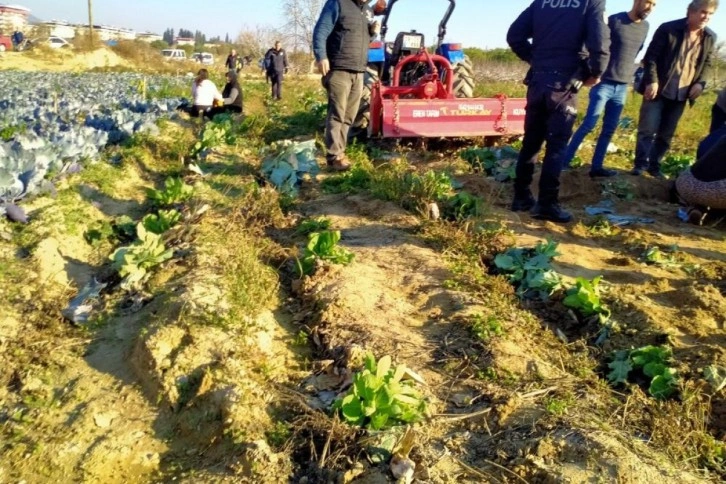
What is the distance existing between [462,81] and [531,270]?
555 centimetres

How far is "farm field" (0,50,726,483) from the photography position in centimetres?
212

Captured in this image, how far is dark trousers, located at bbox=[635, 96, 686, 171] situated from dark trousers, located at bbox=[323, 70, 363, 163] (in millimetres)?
3024

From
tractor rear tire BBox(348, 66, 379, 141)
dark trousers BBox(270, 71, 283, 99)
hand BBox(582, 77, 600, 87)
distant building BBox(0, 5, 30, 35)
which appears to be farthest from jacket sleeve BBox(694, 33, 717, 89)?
distant building BBox(0, 5, 30, 35)

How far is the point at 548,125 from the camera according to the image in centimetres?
436

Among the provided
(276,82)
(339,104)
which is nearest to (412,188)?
(339,104)

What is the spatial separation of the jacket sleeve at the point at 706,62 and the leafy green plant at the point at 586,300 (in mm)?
3695

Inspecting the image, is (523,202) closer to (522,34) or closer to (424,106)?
(522,34)

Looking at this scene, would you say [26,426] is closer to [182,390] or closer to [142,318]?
[182,390]

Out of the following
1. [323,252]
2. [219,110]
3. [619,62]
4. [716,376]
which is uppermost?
[619,62]

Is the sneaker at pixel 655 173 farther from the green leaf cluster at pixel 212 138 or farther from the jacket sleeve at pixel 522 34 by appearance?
the green leaf cluster at pixel 212 138

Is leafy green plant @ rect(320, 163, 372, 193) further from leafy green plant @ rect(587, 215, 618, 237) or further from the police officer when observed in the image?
leafy green plant @ rect(587, 215, 618, 237)

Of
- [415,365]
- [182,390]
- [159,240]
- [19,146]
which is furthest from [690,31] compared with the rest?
[19,146]

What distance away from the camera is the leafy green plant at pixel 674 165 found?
6320 mm

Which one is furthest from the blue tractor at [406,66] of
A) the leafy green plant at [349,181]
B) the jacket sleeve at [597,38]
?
the jacket sleeve at [597,38]
